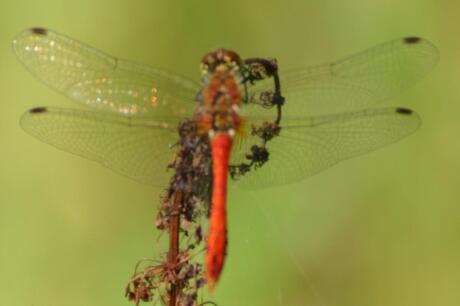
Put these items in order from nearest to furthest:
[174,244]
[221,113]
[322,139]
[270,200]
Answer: [174,244]
[221,113]
[322,139]
[270,200]

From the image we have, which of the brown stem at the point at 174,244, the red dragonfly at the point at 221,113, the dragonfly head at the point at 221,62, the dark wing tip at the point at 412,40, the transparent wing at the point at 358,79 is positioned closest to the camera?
the brown stem at the point at 174,244

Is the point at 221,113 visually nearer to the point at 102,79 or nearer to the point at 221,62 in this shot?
the point at 221,62

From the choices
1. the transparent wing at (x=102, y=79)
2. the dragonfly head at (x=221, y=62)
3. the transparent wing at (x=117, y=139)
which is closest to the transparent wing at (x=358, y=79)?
the dragonfly head at (x=221, y=62)

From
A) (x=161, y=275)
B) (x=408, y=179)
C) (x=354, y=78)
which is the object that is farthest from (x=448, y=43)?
(x=161, y=275)

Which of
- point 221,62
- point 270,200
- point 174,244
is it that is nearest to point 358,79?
point 221,62

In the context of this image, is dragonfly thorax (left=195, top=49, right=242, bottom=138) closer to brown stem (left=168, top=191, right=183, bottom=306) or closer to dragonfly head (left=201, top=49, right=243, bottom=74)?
dragonfly head (left=201, top=49, right=243, bottom=74)

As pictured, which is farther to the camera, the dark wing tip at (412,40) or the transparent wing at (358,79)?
the dark wing tip at (412,40)

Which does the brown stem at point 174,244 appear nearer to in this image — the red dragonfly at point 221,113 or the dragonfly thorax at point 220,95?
the red dragonfly at point 221,113
